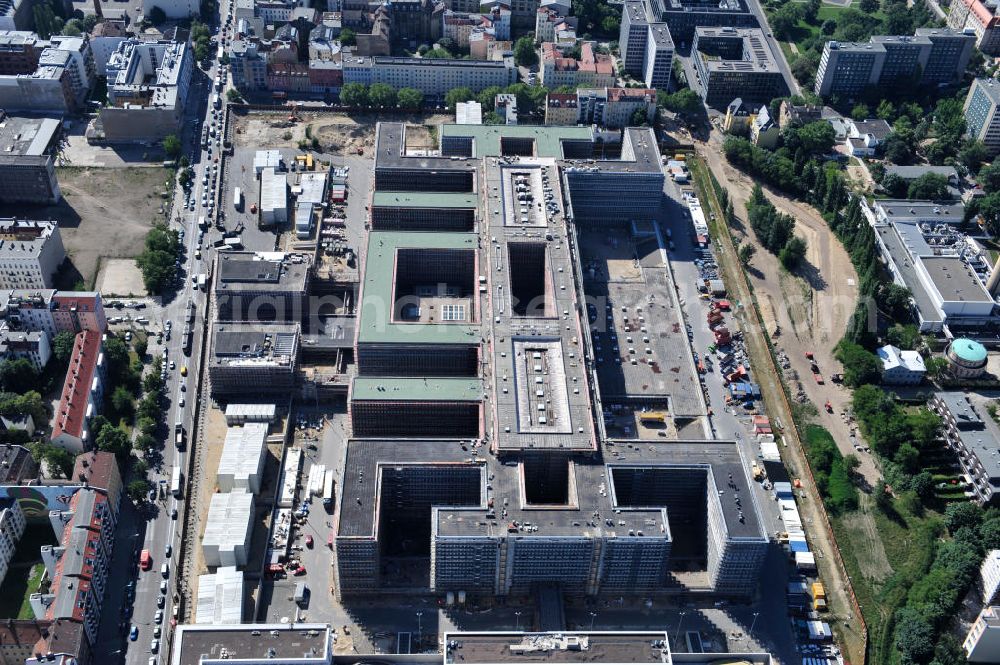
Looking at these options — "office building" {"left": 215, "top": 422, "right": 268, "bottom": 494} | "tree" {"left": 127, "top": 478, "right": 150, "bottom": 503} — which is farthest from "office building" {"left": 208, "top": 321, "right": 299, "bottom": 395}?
"tree" {"left": 127, "top": 478, "right": 150, "bottom": 503}

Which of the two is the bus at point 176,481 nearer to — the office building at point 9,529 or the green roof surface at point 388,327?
the office building at point 9,529

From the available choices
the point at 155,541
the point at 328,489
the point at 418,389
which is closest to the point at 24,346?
the point at 155,541

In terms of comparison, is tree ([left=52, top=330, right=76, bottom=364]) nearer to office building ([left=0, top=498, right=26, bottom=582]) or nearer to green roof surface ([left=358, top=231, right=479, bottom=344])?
office building ([left=0, top=498, right=26, bottom=582])

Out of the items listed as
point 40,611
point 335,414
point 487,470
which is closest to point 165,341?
point 335,414

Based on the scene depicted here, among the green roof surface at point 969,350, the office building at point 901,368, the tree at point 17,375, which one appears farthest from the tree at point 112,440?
the green roof surface at point 969,350

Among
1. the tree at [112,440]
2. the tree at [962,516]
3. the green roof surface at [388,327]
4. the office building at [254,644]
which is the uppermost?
the green roof surface at [388,327]

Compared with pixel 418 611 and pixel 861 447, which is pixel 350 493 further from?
pixel 861 447

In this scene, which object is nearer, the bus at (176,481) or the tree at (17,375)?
the bus at (176,481)
